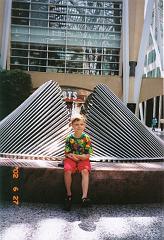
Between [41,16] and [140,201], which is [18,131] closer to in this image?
[140,201]

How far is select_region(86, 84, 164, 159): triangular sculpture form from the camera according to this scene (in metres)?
6.40

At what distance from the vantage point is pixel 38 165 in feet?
17.1

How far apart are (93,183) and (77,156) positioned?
1.52 feet

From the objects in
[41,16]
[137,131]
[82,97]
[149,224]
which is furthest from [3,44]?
[149,224]

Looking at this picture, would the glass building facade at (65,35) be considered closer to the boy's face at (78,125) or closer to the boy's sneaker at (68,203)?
the boy's face at (78,125)

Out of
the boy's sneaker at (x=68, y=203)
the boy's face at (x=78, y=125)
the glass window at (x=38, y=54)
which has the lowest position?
the boy's sneaker at (x=68, y=203)

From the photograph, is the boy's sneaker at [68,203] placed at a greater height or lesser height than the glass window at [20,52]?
lesser

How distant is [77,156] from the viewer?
480 cm

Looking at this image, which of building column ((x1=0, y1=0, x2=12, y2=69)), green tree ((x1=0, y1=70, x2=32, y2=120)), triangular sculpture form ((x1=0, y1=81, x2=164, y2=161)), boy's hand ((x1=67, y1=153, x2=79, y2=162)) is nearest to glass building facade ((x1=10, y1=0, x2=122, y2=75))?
building column ((x1=0, y1=0, x2=12, y2=69))

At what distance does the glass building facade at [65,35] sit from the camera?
125 ft

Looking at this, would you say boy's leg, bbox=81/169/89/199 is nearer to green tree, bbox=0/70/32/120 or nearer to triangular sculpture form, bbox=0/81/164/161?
triangular sculpture form, bbox=0/81/164/161

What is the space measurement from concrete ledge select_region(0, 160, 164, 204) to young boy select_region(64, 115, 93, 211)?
175 millimetres

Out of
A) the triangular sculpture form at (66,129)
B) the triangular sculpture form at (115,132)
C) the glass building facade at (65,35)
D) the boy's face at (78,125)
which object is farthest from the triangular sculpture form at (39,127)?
the glass building facade at (65,35)

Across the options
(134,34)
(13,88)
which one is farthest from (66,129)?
(134,34)
